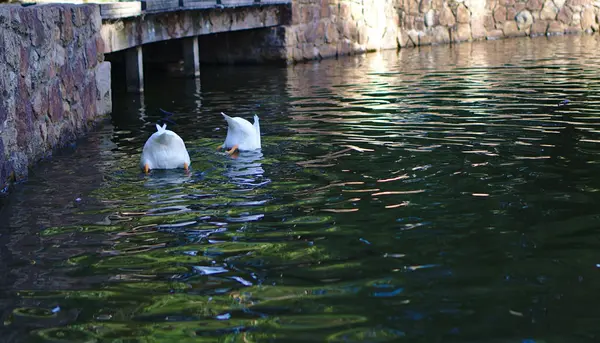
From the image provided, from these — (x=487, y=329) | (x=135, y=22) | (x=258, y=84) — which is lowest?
(x=487, y=329)

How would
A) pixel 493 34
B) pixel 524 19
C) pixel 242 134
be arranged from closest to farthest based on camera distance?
pixel 242 134 < pixel 493 34 < pixel 524 19

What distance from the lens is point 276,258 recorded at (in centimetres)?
438

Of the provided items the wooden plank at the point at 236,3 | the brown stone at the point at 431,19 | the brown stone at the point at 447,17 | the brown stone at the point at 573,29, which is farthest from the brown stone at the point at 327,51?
the brown stone at the point at 573,29

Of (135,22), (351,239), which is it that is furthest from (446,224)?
(135,22)

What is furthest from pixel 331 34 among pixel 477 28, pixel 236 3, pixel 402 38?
pixel 477 28

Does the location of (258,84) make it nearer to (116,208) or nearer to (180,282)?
(116,208)

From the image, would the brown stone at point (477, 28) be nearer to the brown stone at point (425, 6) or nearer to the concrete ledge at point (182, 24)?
the brown stone at point (425, 6)

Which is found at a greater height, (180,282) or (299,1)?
(299,1)

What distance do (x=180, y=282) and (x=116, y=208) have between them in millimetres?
1671

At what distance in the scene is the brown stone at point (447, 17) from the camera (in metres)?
22.1

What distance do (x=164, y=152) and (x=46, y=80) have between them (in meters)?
1.82

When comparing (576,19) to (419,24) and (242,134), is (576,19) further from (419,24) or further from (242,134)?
(242,134)

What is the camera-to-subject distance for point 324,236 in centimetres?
475

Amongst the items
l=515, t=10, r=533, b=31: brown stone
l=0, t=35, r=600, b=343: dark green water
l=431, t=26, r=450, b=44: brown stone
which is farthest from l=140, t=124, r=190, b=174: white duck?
l=515, t=10, r=533, b=31: brown stone
